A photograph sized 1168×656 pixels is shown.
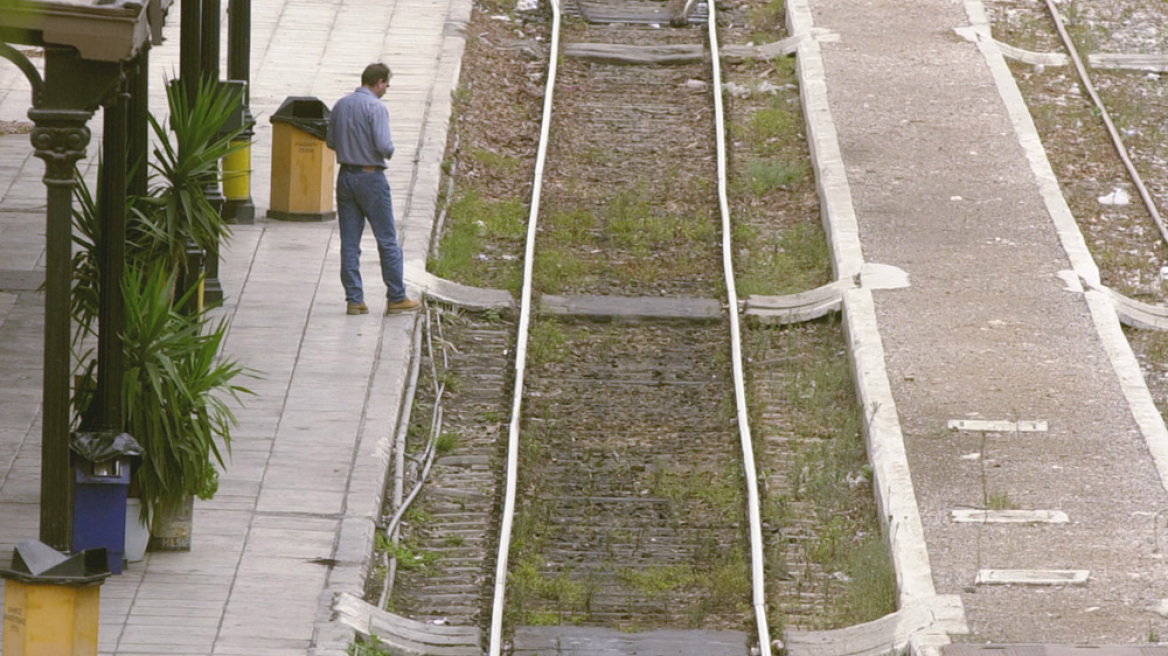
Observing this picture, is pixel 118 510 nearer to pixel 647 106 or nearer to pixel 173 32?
pixel 647 106

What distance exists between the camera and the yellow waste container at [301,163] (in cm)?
1470

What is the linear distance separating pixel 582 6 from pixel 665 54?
1939mm

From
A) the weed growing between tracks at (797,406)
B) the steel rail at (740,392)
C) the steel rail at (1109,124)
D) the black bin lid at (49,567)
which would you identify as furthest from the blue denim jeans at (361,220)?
the steel rail at (1109,124)

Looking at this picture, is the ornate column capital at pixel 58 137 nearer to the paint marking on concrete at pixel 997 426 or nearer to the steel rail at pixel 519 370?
the steel rail at pixel 519 370

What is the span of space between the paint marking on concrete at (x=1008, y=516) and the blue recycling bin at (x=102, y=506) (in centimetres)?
446

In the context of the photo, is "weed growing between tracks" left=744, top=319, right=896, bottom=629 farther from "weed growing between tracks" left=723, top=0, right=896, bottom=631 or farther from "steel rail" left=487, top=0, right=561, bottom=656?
"steel rail" left=487, top=0, right=561, bottom=656

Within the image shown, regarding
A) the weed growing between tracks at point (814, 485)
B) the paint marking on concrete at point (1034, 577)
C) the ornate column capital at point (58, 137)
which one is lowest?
the weed growing between tracks at point (814, 485)

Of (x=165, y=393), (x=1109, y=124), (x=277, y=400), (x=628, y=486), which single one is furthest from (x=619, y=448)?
(x=1109, y=124)

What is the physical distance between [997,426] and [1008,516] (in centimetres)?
124

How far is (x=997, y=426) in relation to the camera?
461 inches

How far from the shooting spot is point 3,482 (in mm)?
10516

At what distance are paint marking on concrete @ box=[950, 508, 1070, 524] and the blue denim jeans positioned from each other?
436 centimetres

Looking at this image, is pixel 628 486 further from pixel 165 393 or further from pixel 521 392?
pixel 165 393

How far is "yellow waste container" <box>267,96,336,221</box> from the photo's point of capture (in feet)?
48.2
